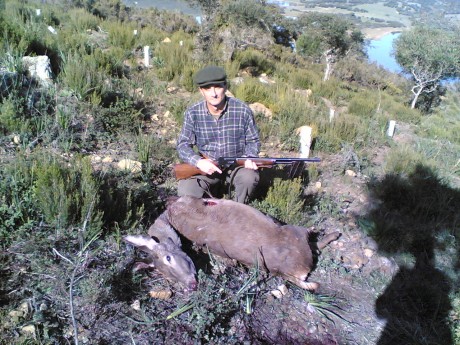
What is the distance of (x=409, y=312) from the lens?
112 inches

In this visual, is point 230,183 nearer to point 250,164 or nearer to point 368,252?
point 250,164

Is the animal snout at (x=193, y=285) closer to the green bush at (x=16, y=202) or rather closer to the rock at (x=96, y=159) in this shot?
the green bush at (x=16, y=202)

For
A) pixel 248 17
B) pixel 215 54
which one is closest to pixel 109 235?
pixel 215 54

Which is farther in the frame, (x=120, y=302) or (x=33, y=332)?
(x=120, y=302)

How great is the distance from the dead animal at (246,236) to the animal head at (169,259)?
301 mm

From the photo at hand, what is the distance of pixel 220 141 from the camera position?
3572 mm

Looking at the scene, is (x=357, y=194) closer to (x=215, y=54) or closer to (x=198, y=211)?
(x=198, y=211)

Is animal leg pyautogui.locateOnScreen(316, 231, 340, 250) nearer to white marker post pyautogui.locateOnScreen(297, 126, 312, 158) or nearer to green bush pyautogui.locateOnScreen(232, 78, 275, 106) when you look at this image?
white marker post pyautogui.locateOnScreen(297, 126, 312, 158)

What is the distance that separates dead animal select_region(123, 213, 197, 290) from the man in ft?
2.58

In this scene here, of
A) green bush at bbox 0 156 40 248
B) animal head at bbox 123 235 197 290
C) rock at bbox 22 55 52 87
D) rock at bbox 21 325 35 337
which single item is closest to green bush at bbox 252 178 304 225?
animal head at bbox 123 235 197 290

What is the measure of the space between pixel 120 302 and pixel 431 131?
321 inches

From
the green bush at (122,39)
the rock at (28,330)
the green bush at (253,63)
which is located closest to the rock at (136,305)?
the rock at (28,330)

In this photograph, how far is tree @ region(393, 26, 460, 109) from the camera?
49.7 feet

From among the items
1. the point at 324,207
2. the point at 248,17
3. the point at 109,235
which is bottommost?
the point at 324,207
